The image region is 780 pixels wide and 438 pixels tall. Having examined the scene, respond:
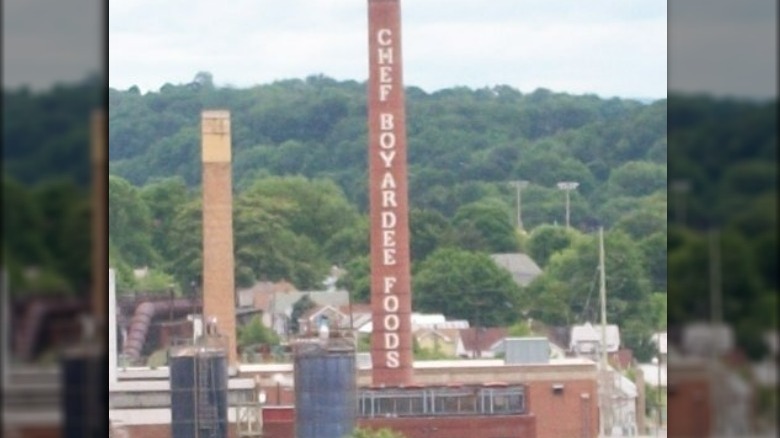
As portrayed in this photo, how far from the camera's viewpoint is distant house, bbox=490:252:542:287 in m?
16.7

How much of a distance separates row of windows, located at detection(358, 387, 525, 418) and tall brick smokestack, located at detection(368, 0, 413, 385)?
502 millimetres

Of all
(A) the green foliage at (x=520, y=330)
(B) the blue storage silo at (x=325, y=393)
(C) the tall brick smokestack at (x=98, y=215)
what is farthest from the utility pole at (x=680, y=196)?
(A) the green foliage at (x=520, y=330)

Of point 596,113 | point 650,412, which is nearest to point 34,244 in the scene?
point 650,412

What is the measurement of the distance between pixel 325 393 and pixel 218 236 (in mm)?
2206

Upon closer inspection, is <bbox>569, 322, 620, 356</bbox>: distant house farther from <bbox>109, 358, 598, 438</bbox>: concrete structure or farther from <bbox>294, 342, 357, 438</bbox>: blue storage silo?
<bbox>294, 342, 357, 438</bbox>: blue storage silo

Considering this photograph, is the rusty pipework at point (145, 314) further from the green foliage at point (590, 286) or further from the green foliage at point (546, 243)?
the green foliage at point (546, 243)

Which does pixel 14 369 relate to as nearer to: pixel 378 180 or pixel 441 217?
pixel 378 180

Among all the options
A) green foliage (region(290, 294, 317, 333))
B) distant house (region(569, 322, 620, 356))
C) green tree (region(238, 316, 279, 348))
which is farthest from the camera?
green foliage (region(290, 294, 317, 333))

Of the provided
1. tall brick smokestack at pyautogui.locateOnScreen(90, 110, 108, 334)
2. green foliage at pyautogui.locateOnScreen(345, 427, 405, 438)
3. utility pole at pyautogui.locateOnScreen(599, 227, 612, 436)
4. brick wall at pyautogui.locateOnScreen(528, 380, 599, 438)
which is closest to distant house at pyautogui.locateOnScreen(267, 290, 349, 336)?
utility pole at pyautogui.locateOnScreen(599, 227, 612, 436)

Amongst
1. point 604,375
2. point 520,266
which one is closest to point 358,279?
point 520,266

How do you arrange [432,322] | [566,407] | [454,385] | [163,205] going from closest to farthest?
[454,385] < [566,407] < [432,322] < [163,205]

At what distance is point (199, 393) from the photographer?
12.6 meters

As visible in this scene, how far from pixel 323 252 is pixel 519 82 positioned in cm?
321

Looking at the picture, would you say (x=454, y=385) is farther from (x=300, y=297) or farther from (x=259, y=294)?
(x=300, y=297)
